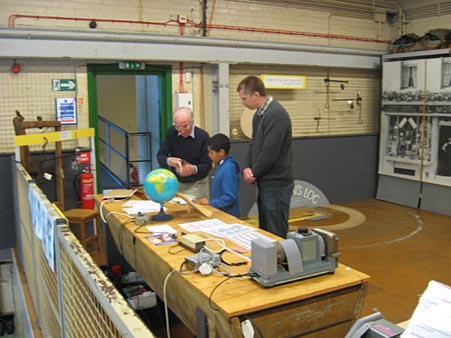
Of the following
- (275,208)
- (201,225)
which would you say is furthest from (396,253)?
(201,225)

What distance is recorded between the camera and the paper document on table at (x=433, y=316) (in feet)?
4.98

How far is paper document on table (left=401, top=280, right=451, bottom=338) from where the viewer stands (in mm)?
1517

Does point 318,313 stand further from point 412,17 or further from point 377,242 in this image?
point 412,17

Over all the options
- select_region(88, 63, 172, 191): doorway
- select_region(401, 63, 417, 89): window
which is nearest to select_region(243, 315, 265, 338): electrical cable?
select_region(88, 63, 172, 191): doorway

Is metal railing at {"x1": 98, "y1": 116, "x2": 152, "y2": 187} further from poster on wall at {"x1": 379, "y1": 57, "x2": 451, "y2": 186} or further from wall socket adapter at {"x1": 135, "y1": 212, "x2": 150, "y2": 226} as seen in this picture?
wall socket adapter at {"x1": 135, "y1": 212, "x2": 150, "y2": 226}

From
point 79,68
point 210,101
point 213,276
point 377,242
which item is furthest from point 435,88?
point 213,276

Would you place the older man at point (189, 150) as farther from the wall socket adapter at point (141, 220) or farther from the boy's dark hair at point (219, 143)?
the wall socket adapter at point (141, 220)

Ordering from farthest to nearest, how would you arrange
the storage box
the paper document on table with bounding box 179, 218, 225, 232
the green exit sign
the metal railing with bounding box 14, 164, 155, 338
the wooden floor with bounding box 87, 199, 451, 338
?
the green exit sign → the wooden floor with bounding box 87, 199, 451, 338 → the storage box → the paper document on table with bounding box 179, 218, 225, 232 → the metal railing with bounding box 14, 164, 155, 338

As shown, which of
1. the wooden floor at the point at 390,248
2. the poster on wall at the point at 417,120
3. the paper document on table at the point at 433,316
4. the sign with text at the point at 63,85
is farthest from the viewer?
the poster on wall at the point at 417,120

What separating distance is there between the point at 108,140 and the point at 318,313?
25.6ft

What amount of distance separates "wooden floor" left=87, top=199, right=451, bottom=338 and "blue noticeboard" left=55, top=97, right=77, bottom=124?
1731 mm

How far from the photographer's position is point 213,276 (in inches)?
86.2

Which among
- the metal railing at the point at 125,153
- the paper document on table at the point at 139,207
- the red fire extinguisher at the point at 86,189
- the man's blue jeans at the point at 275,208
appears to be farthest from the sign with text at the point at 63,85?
the man's blue jeans at the point at 275,208

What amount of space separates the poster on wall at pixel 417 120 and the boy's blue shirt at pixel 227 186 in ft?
16.0
